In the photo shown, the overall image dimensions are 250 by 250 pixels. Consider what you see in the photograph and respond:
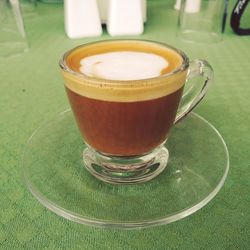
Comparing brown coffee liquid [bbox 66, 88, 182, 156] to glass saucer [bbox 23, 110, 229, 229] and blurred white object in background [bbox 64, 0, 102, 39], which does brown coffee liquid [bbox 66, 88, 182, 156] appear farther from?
blurred white object in background [bbox 64, 0, 102, 39]

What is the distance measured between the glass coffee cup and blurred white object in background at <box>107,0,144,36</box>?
484 mm

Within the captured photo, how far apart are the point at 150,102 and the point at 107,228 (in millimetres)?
129

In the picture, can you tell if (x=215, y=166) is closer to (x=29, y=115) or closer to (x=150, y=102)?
(x=150, y=102)

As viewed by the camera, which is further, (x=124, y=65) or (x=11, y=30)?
(x=11, y=30)

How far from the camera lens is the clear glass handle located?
385 mm

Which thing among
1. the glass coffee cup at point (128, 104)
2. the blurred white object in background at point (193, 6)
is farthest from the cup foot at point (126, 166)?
the blurred white object in background at point (193, 6)

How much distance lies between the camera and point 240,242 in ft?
0.94

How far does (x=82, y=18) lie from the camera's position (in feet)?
2.85

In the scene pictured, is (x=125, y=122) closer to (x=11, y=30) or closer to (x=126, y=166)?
(x=126, y=166)

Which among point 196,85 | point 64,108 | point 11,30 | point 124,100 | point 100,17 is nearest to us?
point 124,100

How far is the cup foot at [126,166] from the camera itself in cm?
35

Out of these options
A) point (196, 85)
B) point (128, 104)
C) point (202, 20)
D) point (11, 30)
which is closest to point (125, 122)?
point (128, 104)

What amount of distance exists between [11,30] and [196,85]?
22.8 inches

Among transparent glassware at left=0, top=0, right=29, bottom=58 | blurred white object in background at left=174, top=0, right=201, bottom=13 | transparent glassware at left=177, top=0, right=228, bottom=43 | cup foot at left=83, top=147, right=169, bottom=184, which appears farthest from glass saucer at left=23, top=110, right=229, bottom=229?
blurred white object in background at left=174, top=0, right=201, bottom=13
